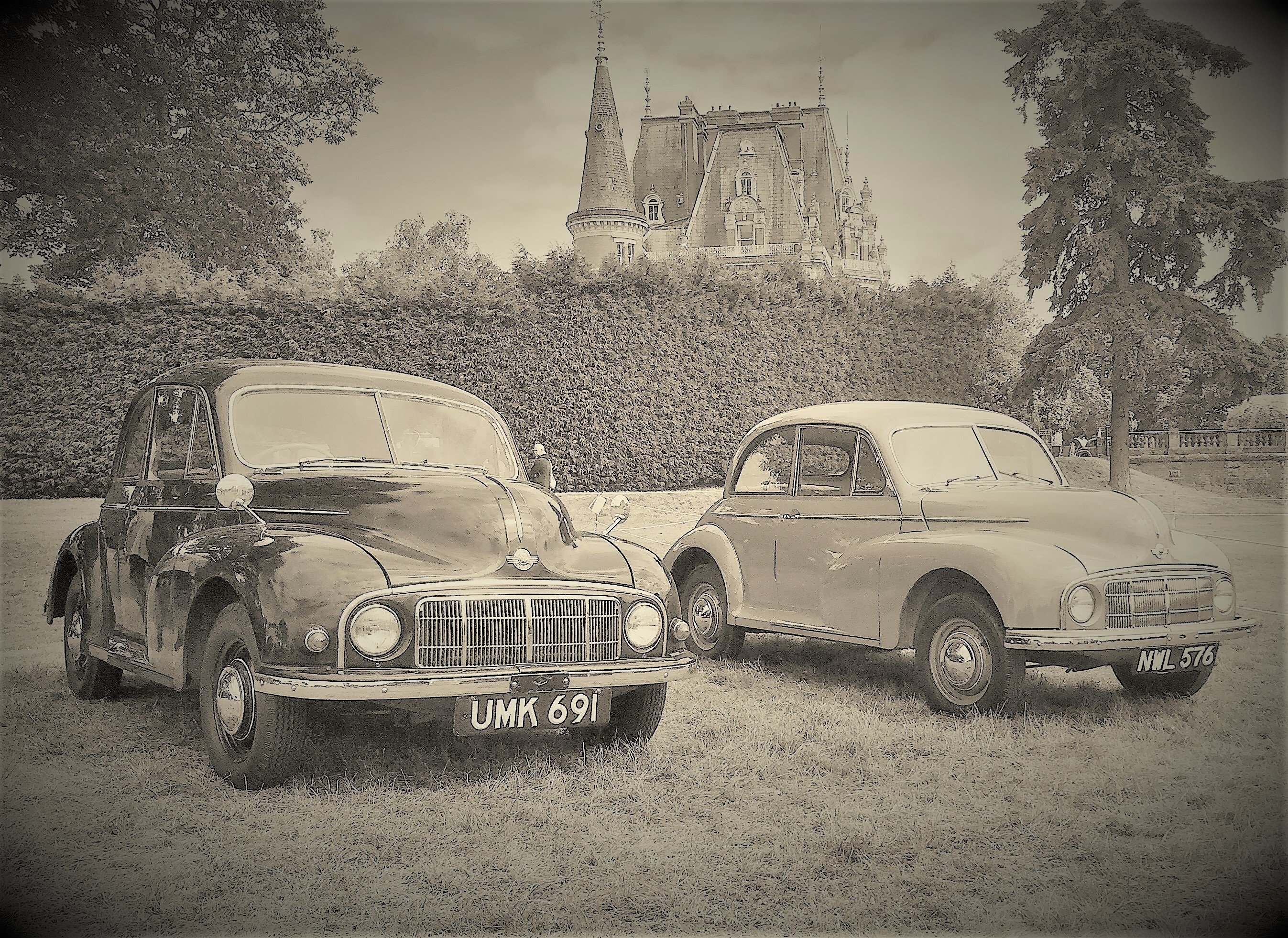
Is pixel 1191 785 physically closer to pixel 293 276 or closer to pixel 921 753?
pixel 921 753

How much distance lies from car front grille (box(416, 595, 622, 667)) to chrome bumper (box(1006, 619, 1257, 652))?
82.4 inches

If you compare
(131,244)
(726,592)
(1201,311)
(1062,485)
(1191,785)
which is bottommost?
(1191,785)

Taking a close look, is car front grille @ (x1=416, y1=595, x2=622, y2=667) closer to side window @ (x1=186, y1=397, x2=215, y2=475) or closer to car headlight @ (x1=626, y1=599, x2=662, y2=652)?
car headlight @ (x1=626, y1=599, x2=662, y2=652)

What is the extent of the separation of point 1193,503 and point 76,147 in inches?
526

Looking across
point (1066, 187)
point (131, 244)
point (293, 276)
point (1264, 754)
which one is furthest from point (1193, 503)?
point (131, 244)

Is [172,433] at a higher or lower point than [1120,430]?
lower

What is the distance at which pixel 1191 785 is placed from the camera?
4.31m

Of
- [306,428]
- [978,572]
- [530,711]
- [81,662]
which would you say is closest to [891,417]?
[978,572]

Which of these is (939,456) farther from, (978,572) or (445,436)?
(445,436)

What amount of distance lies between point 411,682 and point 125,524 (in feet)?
8.08

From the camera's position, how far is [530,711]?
3959 millimetres

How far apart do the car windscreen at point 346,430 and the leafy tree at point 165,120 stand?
2.15 metres

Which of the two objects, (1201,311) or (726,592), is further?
(1201,311)

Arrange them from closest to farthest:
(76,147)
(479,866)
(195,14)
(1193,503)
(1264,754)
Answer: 1. (479,866)
2. (1264,754)
3. (195,14)
4. (76,147)
5. (1193,503)
